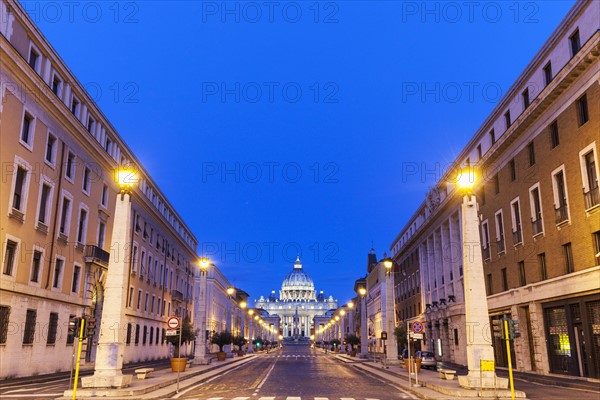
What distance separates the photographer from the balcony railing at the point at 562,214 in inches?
1114

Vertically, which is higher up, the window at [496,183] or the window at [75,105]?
the window at [75,105]

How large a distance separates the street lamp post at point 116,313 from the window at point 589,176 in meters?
21.2

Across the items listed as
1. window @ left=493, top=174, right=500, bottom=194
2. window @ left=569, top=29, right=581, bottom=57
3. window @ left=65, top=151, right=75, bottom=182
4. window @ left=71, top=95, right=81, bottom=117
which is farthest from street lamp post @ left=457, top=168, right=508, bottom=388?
window @ left=71, top=95, right=81, bottom=117

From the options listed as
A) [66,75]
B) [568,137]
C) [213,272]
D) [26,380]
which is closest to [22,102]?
[66,75]

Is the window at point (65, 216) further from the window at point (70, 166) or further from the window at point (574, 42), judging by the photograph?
the window at point (574, 42)

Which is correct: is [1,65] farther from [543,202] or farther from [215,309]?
[215,309]

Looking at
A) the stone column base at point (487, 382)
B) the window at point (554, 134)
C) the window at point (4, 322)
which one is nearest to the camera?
the stone column base at point (487, 382)

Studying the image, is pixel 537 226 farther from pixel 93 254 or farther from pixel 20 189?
pixel 93 254

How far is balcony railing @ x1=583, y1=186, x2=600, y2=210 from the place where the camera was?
25047 mm

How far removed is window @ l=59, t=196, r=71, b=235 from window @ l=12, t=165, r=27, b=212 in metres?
5.84

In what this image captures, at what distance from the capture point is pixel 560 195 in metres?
29.3

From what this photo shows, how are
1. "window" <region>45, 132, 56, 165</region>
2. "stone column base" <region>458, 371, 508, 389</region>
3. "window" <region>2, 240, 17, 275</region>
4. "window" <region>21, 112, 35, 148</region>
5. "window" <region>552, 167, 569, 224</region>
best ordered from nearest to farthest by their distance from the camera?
1. "stone column base" <region>458, 371, 508, 389</region>
2. "window" <region>2, 240, 17, 275</region>
3. "window" <region>552, 167, 569, 224</region>
4. "window" <region>21, 112, 35, 148</region>
5. "window" <region>45, 132, 56, 165</region>

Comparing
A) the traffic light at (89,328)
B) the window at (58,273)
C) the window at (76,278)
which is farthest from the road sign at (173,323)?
the window at (76,278)

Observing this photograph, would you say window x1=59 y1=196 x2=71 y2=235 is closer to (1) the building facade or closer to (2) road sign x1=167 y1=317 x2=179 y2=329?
(2) road sign x1=167 y1=317 x2=179 y2=329
